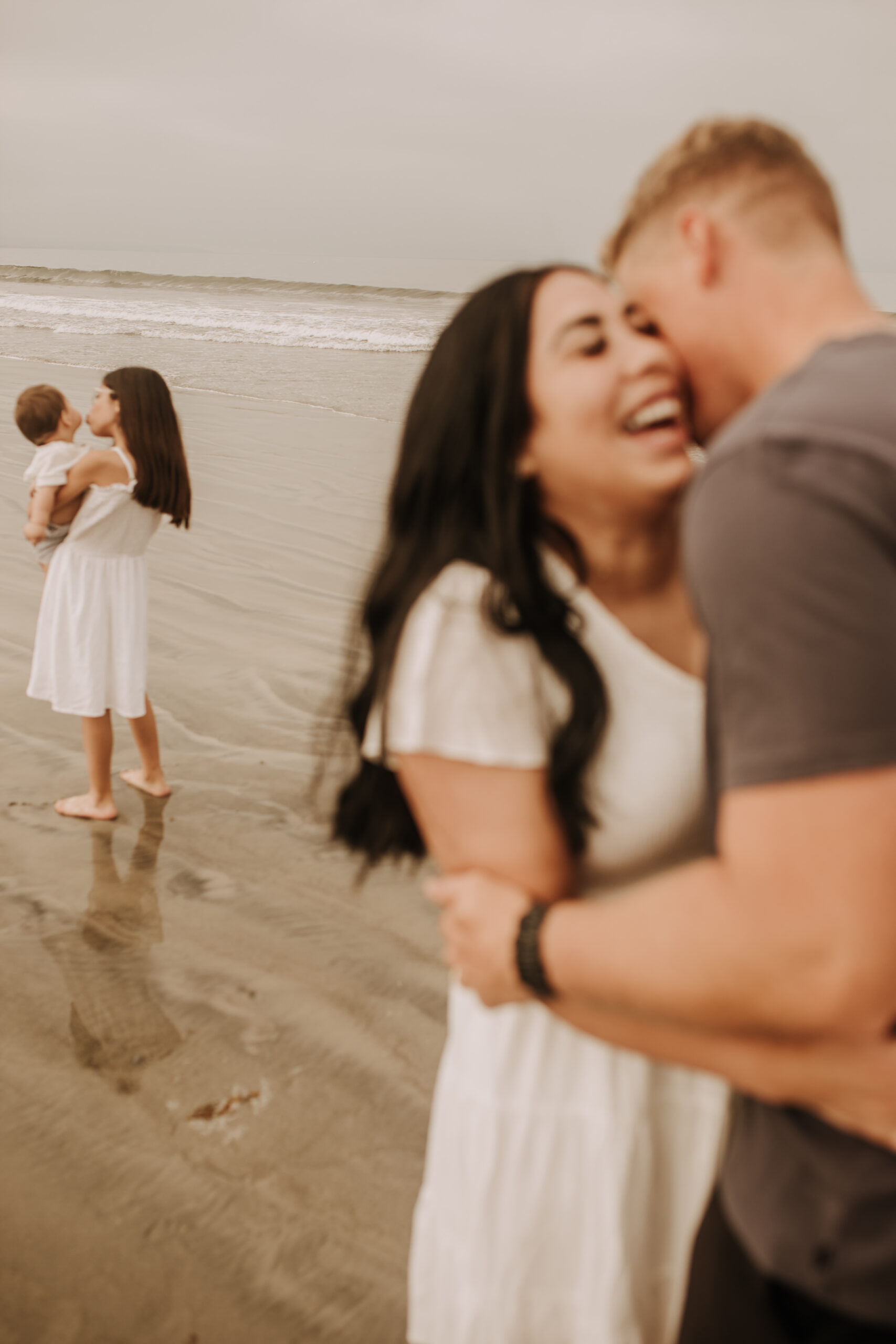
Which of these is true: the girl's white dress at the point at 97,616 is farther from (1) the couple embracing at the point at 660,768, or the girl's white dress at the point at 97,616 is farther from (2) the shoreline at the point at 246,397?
(2) the shoreline at the point at 246,397

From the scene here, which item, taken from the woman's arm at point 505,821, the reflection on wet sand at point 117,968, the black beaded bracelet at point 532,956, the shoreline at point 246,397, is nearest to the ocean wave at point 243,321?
the shoreline at point 246,397

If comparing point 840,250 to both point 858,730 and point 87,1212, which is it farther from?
point 87,1212

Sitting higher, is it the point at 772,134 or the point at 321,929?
the point at 772,134

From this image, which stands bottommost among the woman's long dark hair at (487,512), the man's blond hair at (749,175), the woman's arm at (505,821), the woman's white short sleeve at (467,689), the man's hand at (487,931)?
the man's hand at (487,931)

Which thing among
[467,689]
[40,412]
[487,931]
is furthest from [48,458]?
[487,931]

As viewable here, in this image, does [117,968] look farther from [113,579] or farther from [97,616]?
[113,579]

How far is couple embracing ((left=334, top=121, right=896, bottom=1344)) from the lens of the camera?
93cm

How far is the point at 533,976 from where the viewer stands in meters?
1.26

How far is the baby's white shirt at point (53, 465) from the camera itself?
4.56 meters

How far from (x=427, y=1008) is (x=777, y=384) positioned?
2.69 m

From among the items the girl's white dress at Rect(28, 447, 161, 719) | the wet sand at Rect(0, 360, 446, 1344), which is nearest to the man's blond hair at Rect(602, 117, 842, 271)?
the wet sand at Rect(0, 360, 446, 1344)

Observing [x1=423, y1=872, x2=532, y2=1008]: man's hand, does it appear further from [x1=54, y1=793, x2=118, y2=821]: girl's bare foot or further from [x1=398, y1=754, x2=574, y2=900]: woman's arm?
[x1=54, y1=793, x2=118, y2=821]: girl's bare foot

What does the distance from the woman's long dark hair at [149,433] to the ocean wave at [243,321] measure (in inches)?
593

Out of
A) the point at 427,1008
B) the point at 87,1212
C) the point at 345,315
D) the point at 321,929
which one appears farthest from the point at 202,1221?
the point at 345,315
